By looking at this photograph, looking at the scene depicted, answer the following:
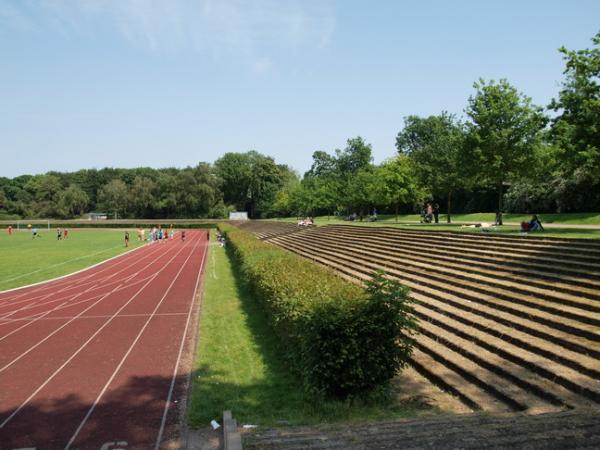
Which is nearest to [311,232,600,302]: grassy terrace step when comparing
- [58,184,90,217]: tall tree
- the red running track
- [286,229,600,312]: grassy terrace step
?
[286,229,600,312]: grassy terrace step

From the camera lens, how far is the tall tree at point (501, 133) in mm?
24234

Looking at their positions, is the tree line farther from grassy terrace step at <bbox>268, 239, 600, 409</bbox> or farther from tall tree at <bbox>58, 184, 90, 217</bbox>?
grassy terrace step at <bbox>268, 239, 600, 409</bbox>

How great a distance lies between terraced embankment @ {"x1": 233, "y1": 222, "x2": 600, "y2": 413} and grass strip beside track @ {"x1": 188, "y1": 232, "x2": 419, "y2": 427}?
1.39m

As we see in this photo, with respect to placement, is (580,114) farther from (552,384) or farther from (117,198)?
(117,198)

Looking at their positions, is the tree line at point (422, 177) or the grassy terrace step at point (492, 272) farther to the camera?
the tree line at point (422, 177)

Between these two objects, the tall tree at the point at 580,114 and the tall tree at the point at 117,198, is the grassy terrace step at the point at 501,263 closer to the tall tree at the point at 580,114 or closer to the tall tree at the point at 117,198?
the tall tree at the point at 580,114

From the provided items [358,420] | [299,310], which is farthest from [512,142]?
[358,420]

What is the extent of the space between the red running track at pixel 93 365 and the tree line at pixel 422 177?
49.2ft

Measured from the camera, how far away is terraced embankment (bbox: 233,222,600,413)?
21.6ft

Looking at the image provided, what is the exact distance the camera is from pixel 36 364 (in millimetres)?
10578

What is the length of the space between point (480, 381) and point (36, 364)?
913cm

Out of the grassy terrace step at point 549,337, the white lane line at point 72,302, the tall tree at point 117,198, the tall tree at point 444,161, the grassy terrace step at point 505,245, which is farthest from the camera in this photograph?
the tall tree at point 117,198

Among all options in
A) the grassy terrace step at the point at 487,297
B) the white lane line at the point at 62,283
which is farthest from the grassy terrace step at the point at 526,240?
the white lane line at the point at 62,283

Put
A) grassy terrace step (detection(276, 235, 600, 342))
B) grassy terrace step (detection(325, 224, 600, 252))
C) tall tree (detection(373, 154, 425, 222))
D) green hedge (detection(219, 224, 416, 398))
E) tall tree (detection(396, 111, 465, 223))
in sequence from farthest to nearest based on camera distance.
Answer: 1. tall tree (detection(373, 154, 425, 222))
2. tall tree (detection(396, 111, 465, 223))
3. grassy terrace step (detection(325, 224, 600, 252))
4. grassy terrace step (detection(276, 235, 600, 342))
5. green hedge (detection(219, 224, 416, 398))
